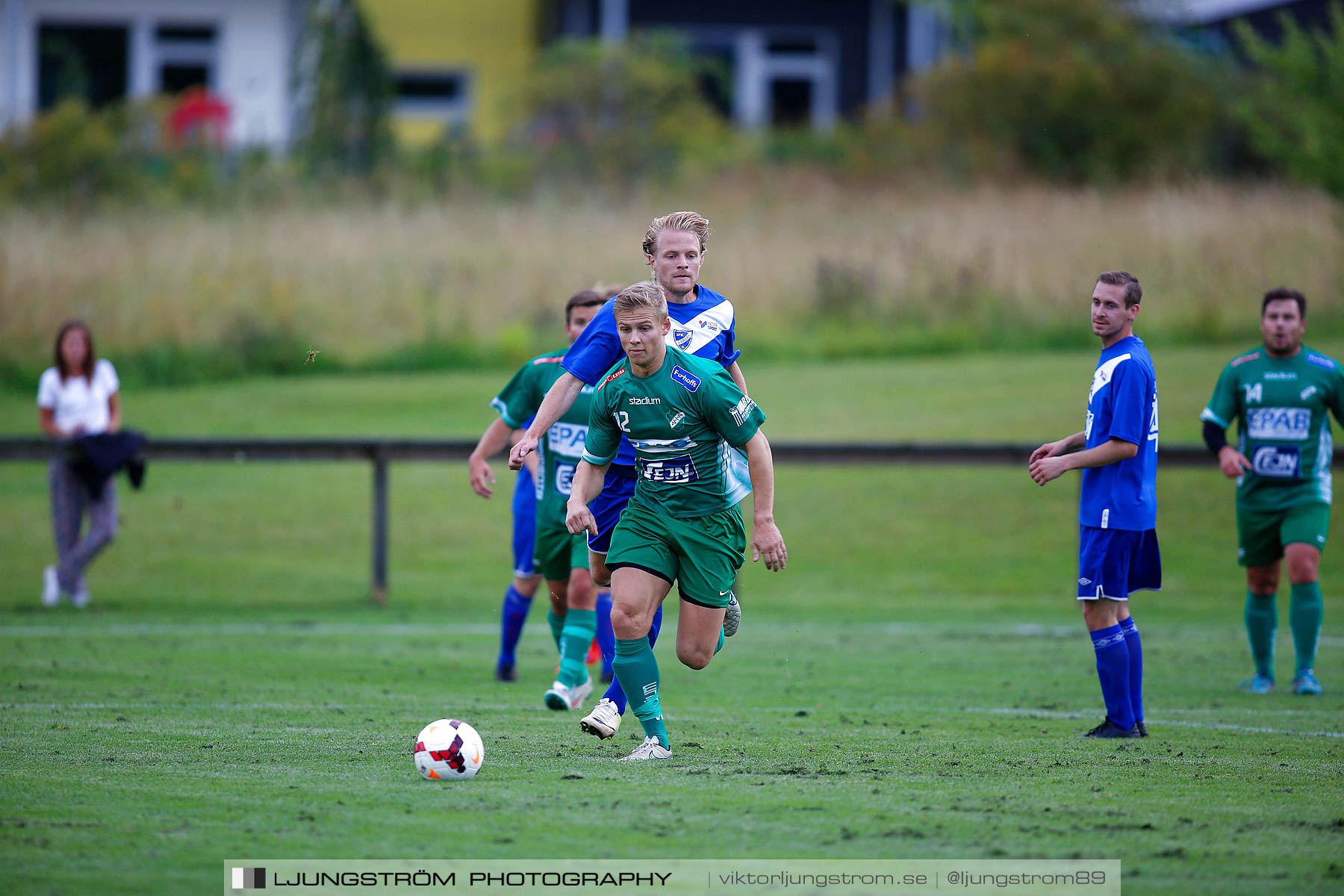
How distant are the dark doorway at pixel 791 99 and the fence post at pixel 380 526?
25.0m

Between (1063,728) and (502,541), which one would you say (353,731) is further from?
(502,541)

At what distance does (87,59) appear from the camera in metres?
33.2

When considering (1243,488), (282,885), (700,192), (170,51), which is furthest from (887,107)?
(282,885)

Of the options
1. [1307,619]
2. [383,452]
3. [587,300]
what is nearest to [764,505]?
[587,300]

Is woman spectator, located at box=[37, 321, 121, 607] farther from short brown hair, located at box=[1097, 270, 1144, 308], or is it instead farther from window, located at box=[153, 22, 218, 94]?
window, located at box=[153, 22, 218, 94]

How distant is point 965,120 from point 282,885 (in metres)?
25.4

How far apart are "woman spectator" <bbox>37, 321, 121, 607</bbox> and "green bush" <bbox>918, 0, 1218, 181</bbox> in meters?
17.7

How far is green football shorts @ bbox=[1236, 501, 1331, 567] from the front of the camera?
28.9 ft

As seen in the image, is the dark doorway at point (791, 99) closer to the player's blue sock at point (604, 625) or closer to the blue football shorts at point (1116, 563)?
the player's blue sock at point (604, 625)

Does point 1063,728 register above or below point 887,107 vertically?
below

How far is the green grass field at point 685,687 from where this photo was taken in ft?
15.7

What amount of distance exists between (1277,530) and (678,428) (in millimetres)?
4633

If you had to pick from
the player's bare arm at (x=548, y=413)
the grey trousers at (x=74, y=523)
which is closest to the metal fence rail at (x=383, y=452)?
the grey trousers at (x=74, y=523)

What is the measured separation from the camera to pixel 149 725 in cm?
687
